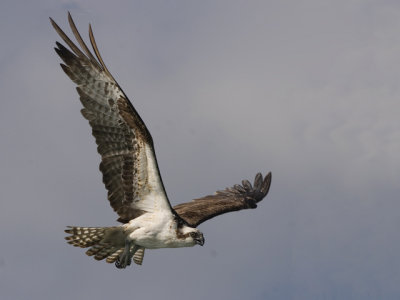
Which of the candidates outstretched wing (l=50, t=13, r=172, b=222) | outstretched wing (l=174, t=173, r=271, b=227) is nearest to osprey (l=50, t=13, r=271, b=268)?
outstretched wing (l=50, t=13, r=172, b=222)

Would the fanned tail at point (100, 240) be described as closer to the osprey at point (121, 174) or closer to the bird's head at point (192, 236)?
the osprey at point (121, 174)

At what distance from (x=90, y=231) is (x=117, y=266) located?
0.92m

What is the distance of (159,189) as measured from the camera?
14.6 metres

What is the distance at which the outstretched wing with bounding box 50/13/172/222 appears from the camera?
14.1 meters

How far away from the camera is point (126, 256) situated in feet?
50.1

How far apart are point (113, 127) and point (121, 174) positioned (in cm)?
88

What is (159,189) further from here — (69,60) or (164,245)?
(69,60)

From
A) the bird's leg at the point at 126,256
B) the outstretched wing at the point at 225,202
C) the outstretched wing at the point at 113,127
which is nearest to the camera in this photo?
the outstretched wing at the point at 113,127

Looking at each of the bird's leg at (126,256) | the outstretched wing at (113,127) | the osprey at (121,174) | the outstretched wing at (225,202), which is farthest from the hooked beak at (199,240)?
the outstretched wing at (225,202)

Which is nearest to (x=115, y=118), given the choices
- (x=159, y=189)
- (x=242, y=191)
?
(x=159, y=189)

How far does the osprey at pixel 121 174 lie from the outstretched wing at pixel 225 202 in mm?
1594

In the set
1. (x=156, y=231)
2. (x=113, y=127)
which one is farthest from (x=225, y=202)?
(x=113, y=127)

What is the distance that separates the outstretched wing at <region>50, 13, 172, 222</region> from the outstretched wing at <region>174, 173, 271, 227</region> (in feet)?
7.25

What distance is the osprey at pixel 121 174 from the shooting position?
14164 mm
